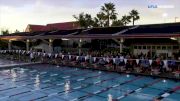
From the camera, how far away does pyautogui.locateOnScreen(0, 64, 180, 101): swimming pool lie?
38.9 ft


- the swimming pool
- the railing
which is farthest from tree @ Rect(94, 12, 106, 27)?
the swimming pool

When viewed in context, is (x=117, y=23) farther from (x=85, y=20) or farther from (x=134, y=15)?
(x=134, y=15)

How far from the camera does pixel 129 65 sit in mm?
18422

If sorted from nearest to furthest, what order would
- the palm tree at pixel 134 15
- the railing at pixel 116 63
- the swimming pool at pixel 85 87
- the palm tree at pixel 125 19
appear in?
1. the swimming pool at pixel 85 87
2. the railing at pixel 116 63
3. the palm tree at pixel 125 19
4. the palm tree at pixel 134 15

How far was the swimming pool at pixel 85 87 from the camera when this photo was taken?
38.9ft

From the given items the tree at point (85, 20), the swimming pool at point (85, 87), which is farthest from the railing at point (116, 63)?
the tree at point (85, 20)

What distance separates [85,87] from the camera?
1418 cm

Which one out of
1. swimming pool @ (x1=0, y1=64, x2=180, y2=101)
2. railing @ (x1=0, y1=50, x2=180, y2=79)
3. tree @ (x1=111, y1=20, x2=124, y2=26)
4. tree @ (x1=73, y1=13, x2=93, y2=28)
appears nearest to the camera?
swimming pool @ (x1=0, y1=64, x2=180, y2=101)

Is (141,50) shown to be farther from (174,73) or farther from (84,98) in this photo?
(84,98)

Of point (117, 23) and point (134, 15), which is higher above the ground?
point (134, 15)

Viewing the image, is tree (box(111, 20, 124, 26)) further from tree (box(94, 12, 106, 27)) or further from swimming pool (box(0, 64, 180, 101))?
swimming pool (box(0, 64, 180, 101))

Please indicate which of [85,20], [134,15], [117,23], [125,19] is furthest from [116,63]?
[134,15]

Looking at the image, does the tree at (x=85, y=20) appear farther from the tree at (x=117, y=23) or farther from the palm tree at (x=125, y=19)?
the palm tree at (x=125, y=19)

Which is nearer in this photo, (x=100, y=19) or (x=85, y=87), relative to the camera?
(x=85, y=87)
